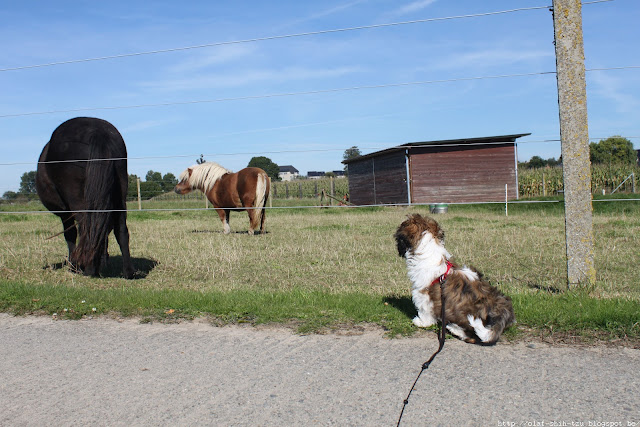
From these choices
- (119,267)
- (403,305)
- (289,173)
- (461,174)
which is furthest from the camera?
(461,174)

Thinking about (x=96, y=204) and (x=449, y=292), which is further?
(x=96, y=204)

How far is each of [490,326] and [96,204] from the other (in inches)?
221

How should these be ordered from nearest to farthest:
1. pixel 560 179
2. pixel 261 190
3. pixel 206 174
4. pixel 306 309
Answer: pixel 306 309
pixel 261 190
pixel 206 174
pixel 560 179

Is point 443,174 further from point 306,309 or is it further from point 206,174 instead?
point 306,309

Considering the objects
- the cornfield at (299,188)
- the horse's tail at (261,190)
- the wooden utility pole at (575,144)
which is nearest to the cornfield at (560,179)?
the cornfield at (299,188)

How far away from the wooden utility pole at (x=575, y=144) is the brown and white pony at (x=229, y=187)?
29.0 ft

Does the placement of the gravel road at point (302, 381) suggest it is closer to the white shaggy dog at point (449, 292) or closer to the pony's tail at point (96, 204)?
the white shaggy dog at point (449, 292)

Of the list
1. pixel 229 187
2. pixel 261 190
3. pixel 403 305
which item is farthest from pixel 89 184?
pixel 229 187

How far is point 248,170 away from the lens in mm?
14070

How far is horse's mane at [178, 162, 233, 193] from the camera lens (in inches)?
590

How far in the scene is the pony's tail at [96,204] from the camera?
7.06m

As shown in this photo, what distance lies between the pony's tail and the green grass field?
46 centimetres

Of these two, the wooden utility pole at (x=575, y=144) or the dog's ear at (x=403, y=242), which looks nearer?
the dog's ear at (x=403, y=242)

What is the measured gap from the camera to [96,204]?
719 centimetres
